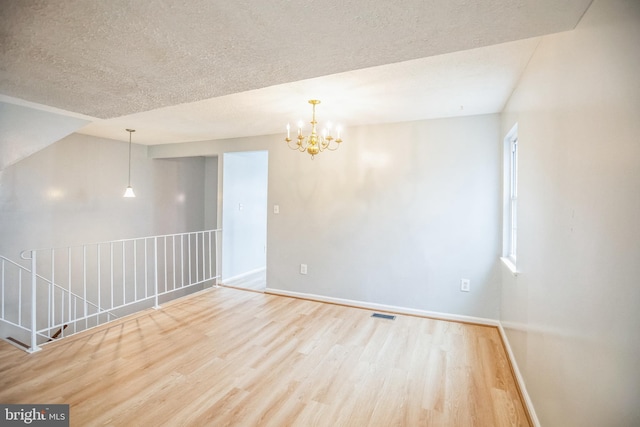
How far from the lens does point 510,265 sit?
2.67 metres

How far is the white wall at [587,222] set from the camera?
899 mm

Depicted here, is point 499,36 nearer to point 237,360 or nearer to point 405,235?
point 405,235

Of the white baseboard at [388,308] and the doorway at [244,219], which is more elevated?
the doorway at [244,219]

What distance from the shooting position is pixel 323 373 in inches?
90.8

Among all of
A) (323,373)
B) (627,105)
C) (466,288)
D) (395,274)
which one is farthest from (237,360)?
(627,105)

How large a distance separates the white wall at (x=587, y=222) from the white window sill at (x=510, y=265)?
0.46 meters

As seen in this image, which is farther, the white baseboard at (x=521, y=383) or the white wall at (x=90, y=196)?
the white wall at (x=90, y=196)

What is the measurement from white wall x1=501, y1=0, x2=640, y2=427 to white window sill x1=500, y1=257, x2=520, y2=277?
0.46m

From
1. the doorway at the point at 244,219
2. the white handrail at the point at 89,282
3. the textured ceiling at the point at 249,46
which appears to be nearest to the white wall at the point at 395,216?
the doorway at the point at 244,219

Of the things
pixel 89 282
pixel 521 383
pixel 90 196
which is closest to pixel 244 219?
pixel 90 196

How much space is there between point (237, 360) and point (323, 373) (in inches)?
29.6

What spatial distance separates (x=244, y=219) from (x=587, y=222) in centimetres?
497

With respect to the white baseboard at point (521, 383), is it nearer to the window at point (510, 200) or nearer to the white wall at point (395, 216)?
the white wall at point (395, 216)

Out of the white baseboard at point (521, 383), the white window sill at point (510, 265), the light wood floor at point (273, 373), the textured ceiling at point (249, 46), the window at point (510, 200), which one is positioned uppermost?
the textured ceiling at point (249, 46)
